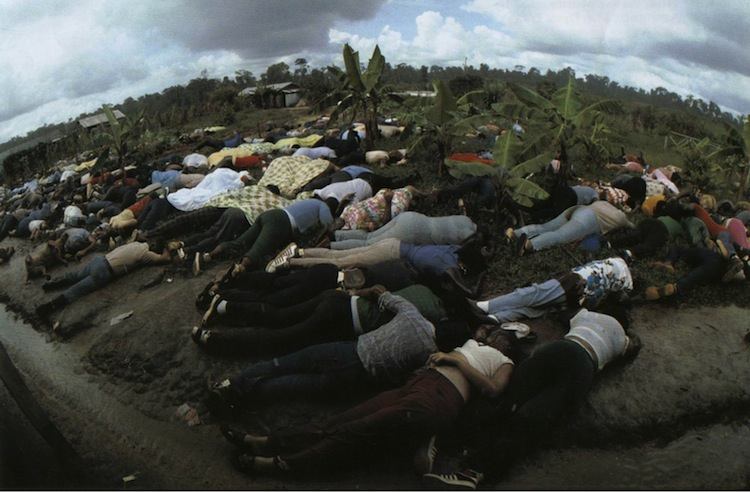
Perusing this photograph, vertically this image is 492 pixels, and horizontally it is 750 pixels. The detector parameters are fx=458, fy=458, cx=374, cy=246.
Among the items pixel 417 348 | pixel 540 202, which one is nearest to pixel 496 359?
pixel 417 348

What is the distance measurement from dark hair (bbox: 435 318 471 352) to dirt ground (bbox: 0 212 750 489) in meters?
0.85

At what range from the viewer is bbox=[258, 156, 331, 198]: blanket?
8.29 metres

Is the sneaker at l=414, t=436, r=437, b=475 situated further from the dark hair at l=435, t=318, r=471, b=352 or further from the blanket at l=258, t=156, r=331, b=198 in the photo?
the blanket at l=258, t=156, r=331, b=198

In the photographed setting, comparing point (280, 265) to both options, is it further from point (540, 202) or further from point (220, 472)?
point (540, 202)

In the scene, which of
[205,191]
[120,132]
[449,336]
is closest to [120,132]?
[120,132]

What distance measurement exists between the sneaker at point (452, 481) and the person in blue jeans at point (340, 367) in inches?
29.6

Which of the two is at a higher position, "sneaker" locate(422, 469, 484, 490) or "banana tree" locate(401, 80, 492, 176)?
"banana tree" locate(401, 80, 492, 176)

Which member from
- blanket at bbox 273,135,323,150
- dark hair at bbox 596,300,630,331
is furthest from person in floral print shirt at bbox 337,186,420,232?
blanket at bbox 273,135,323,150

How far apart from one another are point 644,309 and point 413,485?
3180mm

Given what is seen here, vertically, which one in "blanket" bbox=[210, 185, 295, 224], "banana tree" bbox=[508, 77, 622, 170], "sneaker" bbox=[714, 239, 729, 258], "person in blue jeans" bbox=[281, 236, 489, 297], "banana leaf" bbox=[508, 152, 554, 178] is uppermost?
"banana tree" bbox=[508, 77, 622, 170]

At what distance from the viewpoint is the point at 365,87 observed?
10375 millimetres

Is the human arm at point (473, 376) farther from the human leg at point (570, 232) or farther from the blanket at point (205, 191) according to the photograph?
the blanket at point (205, 191)

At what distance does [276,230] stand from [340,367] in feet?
9.08

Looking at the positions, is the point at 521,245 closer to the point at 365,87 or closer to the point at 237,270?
the point at 237,270
